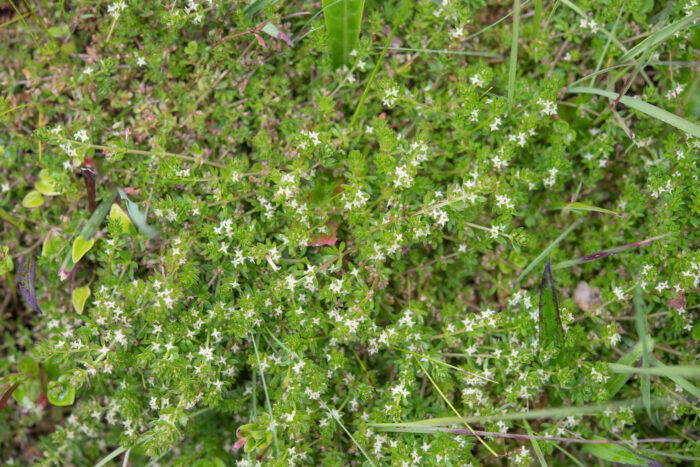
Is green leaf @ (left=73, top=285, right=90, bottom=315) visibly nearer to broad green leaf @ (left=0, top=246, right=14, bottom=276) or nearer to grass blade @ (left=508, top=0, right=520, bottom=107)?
broad green leaf @ (left=0, top=246, right=14, bottom=276)

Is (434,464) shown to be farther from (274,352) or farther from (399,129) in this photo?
(399,129)

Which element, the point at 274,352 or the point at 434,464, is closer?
the point at 434,464

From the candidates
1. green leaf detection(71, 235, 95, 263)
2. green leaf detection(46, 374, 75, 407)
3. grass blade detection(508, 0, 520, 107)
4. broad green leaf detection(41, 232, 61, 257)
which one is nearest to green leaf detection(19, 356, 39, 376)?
green leaf detection(46, 374, 75, 407)

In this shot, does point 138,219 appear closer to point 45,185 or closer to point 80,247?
point 80,247

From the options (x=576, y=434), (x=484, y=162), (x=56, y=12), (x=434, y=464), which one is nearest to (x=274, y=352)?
(x=434, y=464)

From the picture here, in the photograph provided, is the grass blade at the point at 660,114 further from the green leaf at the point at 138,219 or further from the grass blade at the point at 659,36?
the green leaf at the point at 138,219

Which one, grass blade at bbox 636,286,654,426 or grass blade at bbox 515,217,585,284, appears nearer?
grass blade at bbox 636,286,654,426
